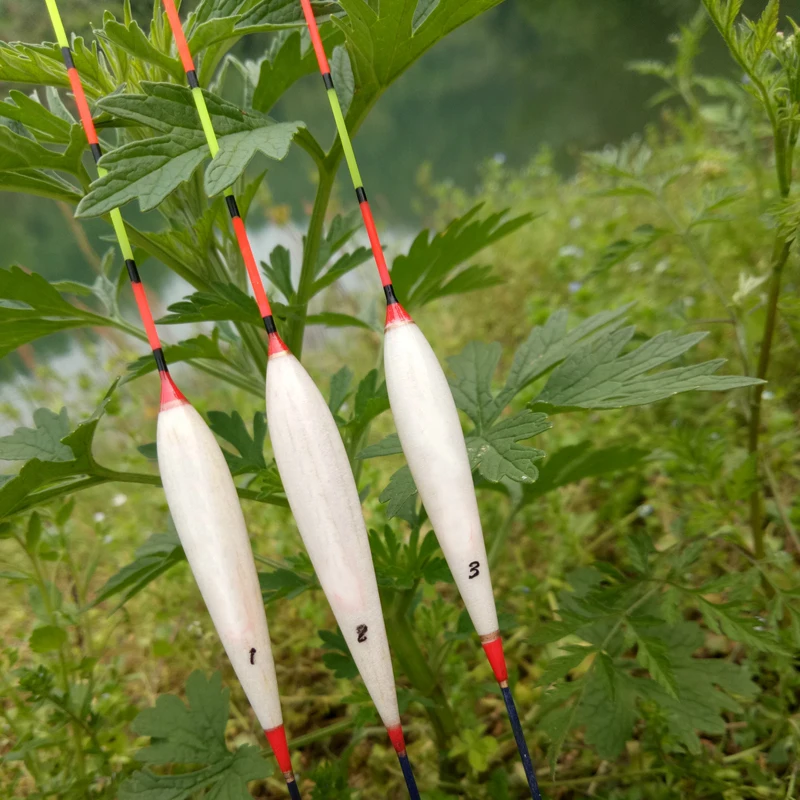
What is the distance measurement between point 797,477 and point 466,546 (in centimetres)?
100

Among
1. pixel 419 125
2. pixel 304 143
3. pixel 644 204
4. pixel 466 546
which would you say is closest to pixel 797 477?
pixel 466 546

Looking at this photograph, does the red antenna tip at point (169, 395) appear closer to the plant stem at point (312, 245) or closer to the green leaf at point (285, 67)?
the plant stem at point (312, 245)

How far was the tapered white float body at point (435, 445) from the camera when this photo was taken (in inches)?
18.9

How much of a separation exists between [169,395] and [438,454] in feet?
0.74

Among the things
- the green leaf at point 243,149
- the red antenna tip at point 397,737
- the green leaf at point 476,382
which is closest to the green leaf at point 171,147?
the green leaf at point 243,149

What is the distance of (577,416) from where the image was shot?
1385 mm

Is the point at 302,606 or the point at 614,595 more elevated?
the point at 302,606

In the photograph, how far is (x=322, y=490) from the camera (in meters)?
0.46

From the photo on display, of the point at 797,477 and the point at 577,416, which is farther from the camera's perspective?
the point at 577,416

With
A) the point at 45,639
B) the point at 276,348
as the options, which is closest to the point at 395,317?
the point at 276,348

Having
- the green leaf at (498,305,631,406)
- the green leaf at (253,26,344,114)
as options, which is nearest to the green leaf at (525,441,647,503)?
the green leaf at (498,305,631,406)

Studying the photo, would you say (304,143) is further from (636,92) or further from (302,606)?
(636,92)

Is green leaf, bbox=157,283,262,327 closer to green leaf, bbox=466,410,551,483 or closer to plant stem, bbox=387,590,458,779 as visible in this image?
green leaf, bbox=466,410,551,483

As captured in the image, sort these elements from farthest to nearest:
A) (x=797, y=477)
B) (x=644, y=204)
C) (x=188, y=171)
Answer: (x=644, y=204) → (x=797, y=477) → (x=188, y=171)
